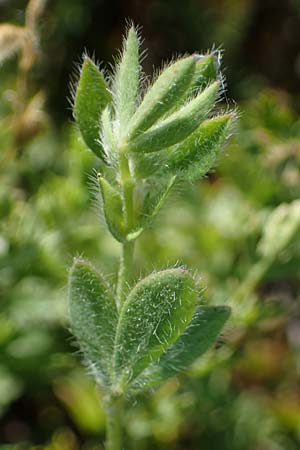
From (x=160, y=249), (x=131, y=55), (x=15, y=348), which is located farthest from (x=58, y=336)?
(x=131, y=55)

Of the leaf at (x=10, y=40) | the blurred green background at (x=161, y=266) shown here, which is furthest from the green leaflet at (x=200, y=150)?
the leaf at (x=10, y=40)

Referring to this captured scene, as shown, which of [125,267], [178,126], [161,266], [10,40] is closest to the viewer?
[178,126]

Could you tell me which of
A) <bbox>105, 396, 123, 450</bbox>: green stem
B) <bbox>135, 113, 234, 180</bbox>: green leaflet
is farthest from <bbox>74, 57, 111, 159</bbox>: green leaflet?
<bbox>105, 396, 123, 450</bbox>: green stem

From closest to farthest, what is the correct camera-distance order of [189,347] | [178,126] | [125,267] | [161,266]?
[178,126]
[125,267]
[189,347]
[161,266]

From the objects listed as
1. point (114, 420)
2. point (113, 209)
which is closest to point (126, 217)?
point (113, 209)

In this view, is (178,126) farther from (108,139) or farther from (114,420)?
(114,420)

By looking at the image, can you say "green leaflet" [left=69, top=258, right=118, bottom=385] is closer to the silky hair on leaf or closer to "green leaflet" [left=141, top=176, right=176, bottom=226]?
the silky hair on leaf
